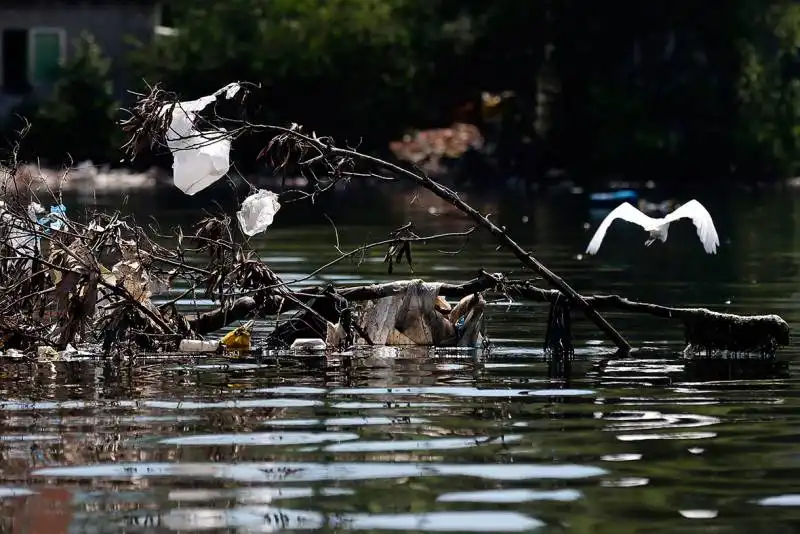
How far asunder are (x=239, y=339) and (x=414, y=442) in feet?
17.4

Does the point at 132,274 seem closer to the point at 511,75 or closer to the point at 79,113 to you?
the point at 79,113

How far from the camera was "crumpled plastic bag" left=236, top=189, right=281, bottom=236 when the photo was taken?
1504 cm

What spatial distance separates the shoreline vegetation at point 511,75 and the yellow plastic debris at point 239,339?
40.0m

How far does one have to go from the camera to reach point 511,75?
192ft

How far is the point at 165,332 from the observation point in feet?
51.2

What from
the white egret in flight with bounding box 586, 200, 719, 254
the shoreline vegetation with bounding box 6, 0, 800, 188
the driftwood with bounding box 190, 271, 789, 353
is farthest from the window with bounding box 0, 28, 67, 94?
the white egret in flight with bounding box 586, 200, 719, 254

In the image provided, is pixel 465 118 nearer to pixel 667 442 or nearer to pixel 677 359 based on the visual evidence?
pixel 677 359

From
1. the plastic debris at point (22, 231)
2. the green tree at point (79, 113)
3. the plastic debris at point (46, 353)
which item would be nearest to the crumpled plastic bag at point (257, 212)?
the plastic debris at point (22, 231)

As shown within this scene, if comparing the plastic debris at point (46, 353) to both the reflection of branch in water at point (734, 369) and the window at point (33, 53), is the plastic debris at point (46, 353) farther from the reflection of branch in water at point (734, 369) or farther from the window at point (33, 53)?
the window at point (33, 53)

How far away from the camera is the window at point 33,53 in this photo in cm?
5706

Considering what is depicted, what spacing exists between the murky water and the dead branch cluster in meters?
0.36

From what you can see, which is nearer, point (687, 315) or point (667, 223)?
point (667, 223)

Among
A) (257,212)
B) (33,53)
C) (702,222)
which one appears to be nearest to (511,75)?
(33,53)

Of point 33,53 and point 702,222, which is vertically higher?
point 33,53
